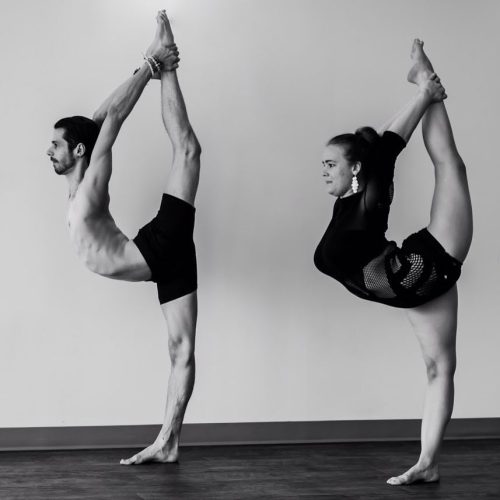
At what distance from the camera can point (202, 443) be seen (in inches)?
147

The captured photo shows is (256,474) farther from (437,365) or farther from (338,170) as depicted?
(338,170)

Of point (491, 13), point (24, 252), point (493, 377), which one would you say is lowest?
point (493, 377)

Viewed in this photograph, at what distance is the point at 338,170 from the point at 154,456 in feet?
4.13

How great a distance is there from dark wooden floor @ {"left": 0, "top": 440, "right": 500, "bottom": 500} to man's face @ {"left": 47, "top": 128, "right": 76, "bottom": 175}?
43.7 inches

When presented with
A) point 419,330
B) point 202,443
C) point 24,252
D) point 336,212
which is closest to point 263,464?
point 202,443

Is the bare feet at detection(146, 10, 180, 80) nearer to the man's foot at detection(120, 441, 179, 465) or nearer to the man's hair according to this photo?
the man's hair

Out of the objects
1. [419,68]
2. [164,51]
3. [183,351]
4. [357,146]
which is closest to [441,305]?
[357,146]

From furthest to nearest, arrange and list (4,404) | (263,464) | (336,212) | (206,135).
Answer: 1. (206,135)
2. (4,404)
3. (263,464)
4. (336,212)

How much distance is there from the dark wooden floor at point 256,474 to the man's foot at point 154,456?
0.14 feet

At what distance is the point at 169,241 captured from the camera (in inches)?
124

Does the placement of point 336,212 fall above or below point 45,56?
below

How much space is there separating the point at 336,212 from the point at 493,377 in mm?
1542

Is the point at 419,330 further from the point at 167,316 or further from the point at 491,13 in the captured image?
the point at 491,13

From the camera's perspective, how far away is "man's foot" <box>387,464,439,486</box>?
2.86 meters
